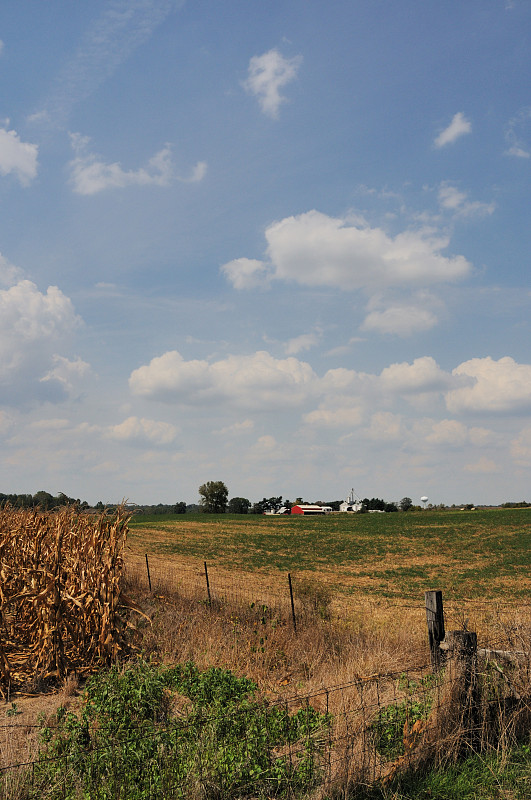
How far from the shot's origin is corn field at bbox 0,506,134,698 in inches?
344

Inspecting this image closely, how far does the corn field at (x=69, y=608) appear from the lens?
28.7 ft

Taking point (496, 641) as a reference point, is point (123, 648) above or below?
below

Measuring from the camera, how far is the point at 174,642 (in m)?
9.35

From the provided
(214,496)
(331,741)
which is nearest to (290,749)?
(331,741)

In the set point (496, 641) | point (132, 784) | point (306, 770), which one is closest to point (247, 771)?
point (306, 770)

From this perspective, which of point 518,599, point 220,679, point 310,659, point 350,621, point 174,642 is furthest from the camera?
point 518,599

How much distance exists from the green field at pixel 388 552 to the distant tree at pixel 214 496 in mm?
59915

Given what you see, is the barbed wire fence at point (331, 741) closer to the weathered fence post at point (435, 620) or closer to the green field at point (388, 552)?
the weathered fence post at point (435, 620)

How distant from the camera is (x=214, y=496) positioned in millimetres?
126875

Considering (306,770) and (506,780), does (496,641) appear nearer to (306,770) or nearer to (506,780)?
(506,780)

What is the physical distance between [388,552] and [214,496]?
8912cm

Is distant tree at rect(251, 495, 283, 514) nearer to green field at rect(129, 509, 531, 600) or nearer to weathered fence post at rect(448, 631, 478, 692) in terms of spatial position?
green field at rect(129, 509, 531, 600)

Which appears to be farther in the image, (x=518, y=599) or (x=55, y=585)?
(x=518, y=599)

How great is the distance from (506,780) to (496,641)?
7.92ft
